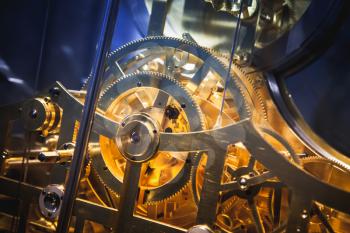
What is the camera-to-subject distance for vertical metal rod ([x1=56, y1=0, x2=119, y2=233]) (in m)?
1.18

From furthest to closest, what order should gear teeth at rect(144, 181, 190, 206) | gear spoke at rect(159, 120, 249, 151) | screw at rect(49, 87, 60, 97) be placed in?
screw at rect(49, 87, 60, 97) < gear teeth at rect(144, 181, 190, 206) < gear spoke at rect(159, 120, 249, 151)

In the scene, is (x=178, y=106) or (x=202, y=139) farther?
(x=178, y=106)

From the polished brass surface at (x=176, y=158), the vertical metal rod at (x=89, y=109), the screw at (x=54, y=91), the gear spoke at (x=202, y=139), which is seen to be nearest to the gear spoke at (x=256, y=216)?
the polished brass surface at (x=176, y=158)

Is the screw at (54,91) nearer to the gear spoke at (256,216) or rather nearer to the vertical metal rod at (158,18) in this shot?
the vertical metal rod at (158,18)

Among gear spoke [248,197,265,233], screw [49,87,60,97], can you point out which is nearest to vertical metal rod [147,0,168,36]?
screw [49,87,60,97]

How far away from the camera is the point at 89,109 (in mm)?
1195

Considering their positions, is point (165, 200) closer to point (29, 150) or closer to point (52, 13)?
point (29, 150)

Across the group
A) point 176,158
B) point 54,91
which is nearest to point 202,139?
point 176,158

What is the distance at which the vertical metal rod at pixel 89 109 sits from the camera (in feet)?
3.88

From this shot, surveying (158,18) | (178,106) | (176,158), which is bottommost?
(176,158)

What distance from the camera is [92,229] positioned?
1.51 m

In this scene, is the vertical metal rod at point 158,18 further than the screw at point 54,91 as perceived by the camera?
Yes

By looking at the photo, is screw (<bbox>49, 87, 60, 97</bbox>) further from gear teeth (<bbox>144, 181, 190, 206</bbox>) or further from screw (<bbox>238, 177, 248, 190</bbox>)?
screw (<bbox>238, 177, 248, 190</bbox>)

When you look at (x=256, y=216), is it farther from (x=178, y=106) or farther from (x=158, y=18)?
(x=158, y=18)
